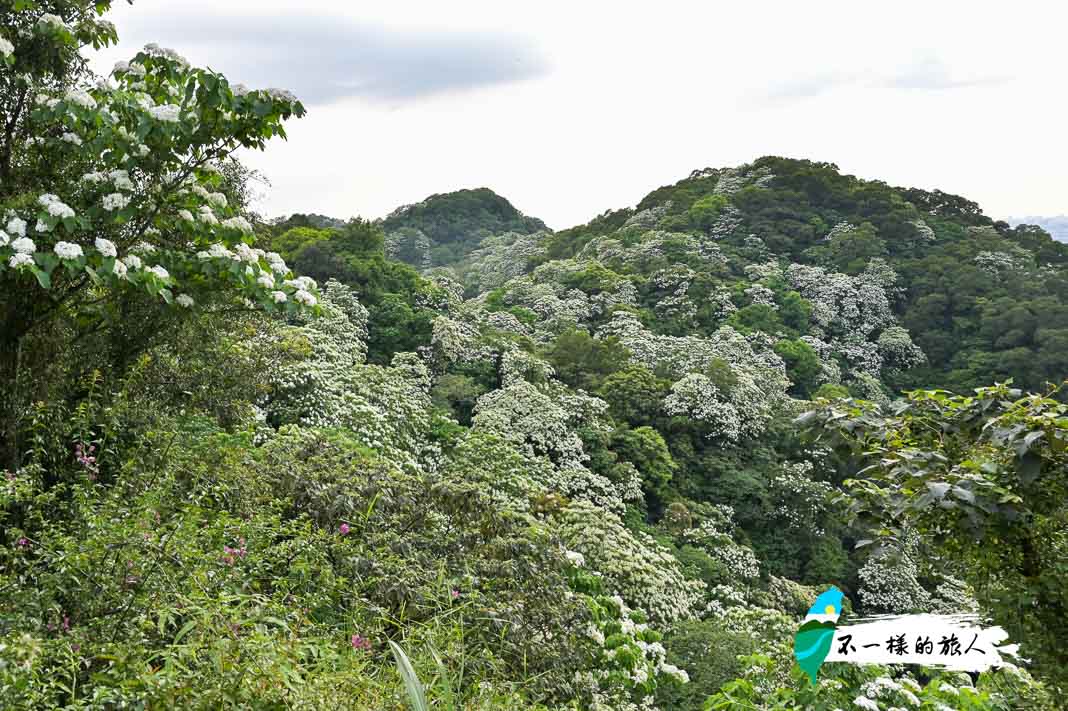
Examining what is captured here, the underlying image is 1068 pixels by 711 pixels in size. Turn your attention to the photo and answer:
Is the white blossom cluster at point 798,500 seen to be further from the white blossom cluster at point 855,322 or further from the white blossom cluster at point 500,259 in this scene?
the white blossom cluster at point 500,259

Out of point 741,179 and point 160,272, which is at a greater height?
point 741,179

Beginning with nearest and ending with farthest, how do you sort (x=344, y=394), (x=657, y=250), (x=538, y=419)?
(x=344, y=394), (x=538, y=419), (x=657, y=250)

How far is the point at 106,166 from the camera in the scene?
3.76 m

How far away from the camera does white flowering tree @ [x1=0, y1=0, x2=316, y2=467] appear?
11.2 feet

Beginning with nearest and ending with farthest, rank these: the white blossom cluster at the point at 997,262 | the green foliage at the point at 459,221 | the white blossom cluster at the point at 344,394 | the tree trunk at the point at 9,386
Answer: the tree trunk at the point at 9,386
the white blossom cluster at the point at 344,394
the white blossom cluster at the point at 997,262
the green foliage at the point at 459,221

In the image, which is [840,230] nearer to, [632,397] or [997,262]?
[997,262]

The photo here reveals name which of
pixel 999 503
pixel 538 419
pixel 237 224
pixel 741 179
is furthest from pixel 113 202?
pixel 741 179

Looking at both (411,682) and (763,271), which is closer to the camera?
(411,682)

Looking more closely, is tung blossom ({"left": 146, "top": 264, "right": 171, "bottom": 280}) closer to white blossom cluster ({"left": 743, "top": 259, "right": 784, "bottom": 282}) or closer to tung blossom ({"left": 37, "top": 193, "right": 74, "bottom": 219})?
tung blossom ({"left": 37, "top": 193, "right": 74, "bottom": 219})

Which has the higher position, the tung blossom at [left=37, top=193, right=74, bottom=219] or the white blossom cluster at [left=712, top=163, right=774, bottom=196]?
the white blossom cluster at [left=712, top=163, right=774, bottom=196]

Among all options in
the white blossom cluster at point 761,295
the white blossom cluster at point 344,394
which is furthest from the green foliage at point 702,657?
the white blossom cluster at point 761,295

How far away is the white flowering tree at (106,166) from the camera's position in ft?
11.2

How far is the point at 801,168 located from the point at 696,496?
1067 inches

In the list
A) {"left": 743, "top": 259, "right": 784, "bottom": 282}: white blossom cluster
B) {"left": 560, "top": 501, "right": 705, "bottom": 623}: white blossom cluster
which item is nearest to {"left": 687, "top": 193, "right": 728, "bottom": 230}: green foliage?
{"left": 743, "top": 259, "right": 784, "bottom": 282}: white blossom cluster
